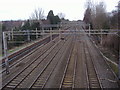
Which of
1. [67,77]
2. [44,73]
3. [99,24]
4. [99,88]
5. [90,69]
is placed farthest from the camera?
[99,24]

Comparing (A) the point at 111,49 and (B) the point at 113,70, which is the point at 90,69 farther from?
(A) the point at 111,49

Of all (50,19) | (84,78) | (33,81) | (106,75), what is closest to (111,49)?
(106,75)

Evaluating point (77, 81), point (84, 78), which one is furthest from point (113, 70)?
point (77, 81)

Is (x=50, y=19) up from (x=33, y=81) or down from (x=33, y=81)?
up

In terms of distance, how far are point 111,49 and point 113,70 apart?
6494 mm

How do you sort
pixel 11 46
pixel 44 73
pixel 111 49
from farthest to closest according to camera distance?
pixel 11 46 < pixel 111 49 < pixel 44 73

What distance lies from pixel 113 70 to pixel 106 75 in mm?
1054

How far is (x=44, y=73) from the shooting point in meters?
9.50

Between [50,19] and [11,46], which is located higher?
[50,19]

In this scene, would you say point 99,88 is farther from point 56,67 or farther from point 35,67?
point 35,67

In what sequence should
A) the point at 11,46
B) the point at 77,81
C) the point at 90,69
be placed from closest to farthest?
the point at 77,81 < the point at 90,69 < the point at 11,46

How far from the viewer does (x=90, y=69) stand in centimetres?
1027

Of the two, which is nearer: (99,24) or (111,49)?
(111,49)

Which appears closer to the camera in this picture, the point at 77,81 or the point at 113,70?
the point at 77,81
